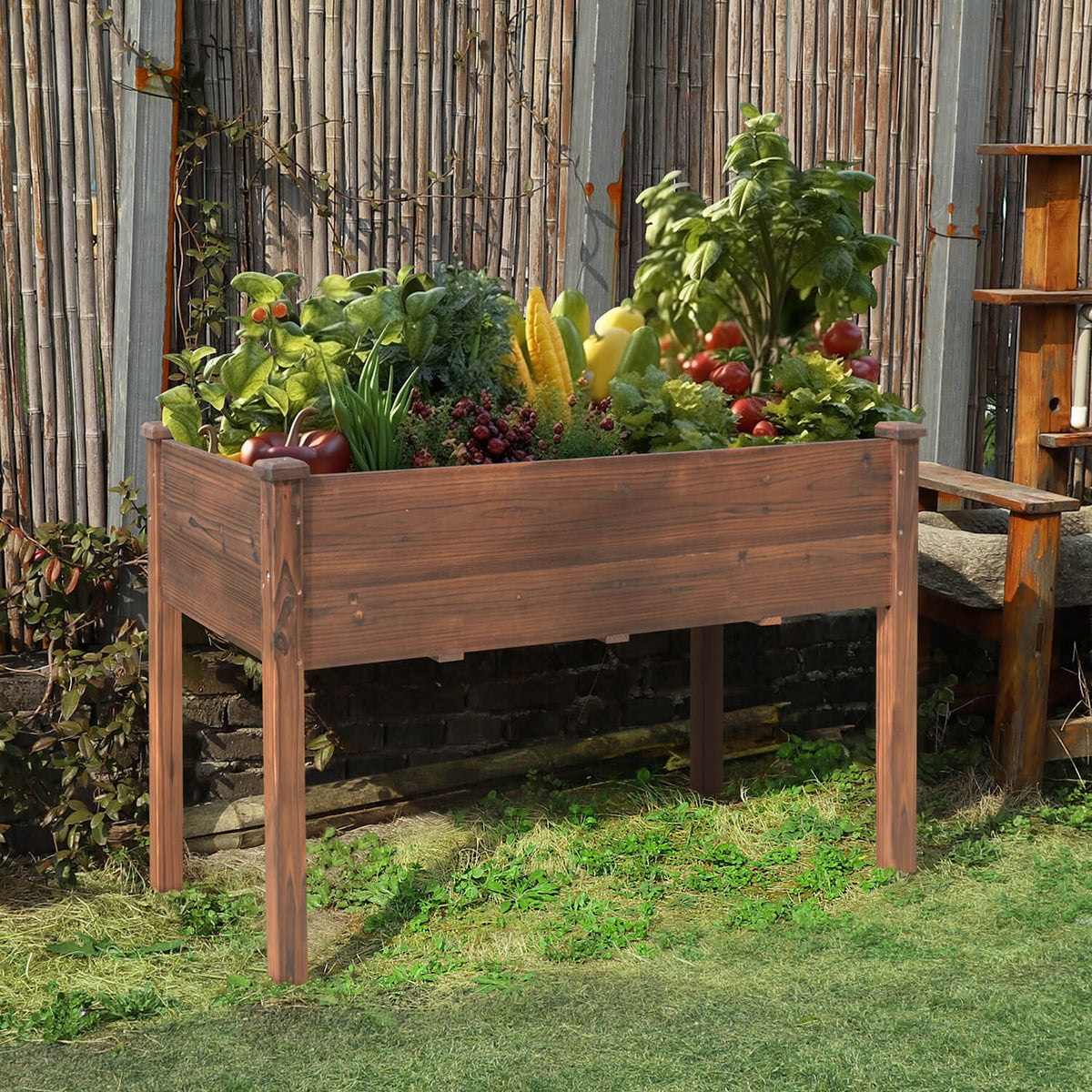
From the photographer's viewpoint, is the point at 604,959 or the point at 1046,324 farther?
the point at 1046,324

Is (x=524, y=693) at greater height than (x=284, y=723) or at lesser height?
lesser

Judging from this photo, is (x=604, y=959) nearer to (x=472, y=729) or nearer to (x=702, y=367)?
(x=472, y=729)

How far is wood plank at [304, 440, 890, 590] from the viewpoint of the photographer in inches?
113

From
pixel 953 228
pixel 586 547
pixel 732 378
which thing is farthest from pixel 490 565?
pixel 953 228

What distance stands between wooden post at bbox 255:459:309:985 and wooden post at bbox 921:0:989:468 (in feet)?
8.51

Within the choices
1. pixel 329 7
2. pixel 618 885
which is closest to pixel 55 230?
pixel 329 7

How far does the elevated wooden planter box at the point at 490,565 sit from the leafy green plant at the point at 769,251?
451 millimetres

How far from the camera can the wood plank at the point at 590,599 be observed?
114 inches

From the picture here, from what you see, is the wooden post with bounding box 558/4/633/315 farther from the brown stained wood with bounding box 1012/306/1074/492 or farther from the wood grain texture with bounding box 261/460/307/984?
the wood grain texture with bounding box 261/460/307/984

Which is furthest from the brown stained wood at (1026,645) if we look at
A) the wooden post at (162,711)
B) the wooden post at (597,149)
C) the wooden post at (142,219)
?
the wooden post at (142,219)

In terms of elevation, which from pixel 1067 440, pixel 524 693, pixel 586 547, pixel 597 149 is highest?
pixel 597 149

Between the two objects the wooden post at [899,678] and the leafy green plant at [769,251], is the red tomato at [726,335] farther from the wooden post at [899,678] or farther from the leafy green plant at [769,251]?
the wooden post at [899,678]

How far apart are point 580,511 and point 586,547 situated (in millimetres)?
80

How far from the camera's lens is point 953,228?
4.68m
